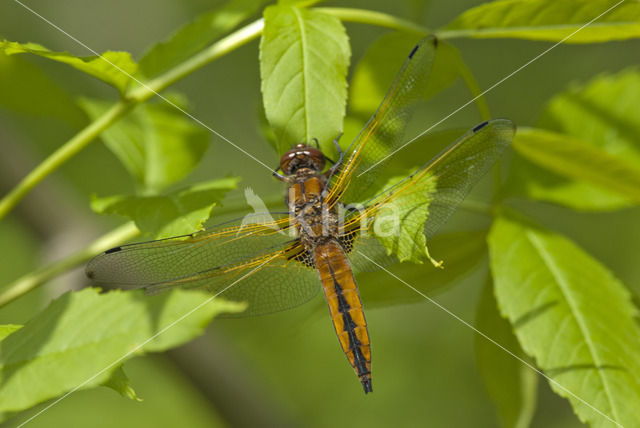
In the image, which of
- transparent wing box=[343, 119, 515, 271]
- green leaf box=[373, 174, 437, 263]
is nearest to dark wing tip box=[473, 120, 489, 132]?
transparent wing box=[343, 119, 515, 271]

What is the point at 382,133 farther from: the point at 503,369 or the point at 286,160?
the point at 503,369

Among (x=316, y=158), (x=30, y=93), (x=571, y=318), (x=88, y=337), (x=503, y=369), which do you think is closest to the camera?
(x=88, y=337)

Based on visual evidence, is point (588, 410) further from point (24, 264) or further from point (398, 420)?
point (24, 264)

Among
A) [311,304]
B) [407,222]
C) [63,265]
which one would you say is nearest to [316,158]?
[407,222]

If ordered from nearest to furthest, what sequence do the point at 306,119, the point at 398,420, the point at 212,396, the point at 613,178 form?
the point at 306,119
the point at 613,178
the point at 212,396
the point at 398,420

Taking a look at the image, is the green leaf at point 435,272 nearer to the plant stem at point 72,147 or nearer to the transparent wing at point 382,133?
the transparent wing at point 382,133

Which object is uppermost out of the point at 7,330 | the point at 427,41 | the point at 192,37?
the point at 192,37

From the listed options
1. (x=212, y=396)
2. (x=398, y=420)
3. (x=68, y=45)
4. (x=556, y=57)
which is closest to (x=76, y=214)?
(x=212, y=396)
